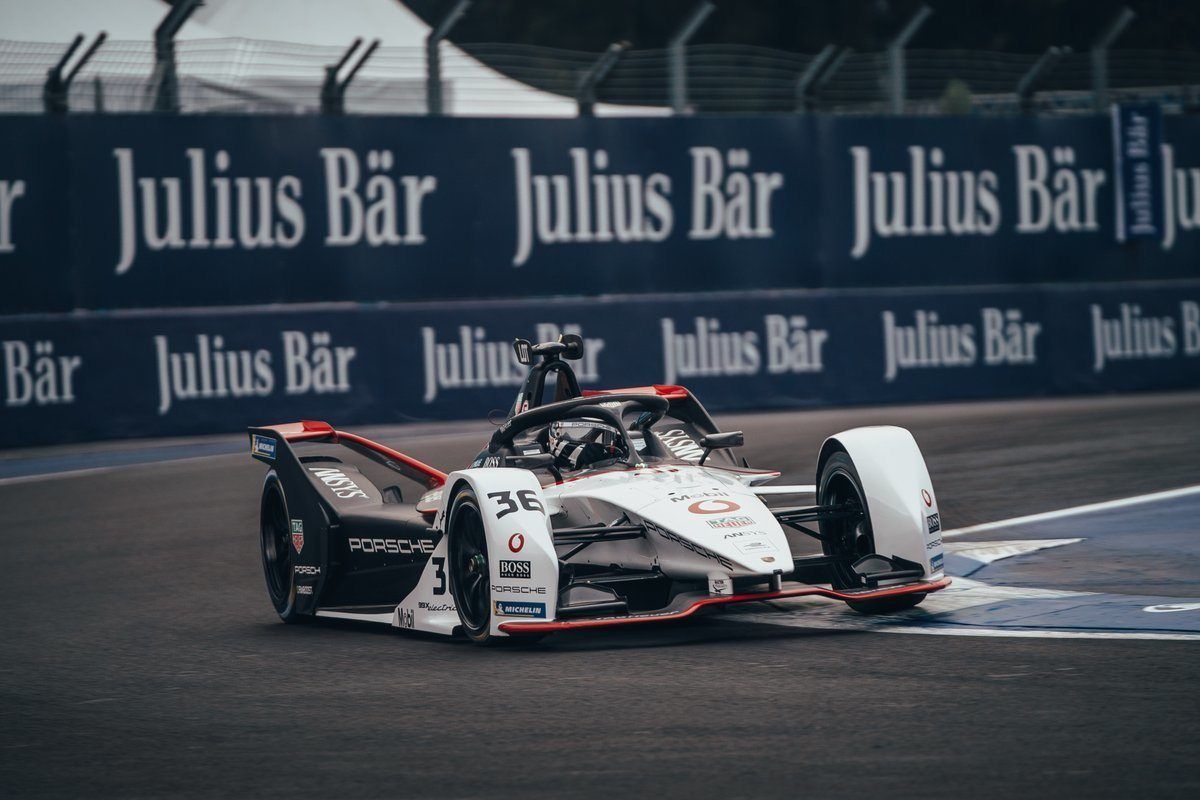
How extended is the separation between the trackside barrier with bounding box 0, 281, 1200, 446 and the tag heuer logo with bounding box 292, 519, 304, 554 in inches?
299

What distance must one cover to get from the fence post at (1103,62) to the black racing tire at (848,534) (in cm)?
1304

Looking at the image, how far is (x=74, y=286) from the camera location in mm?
15773

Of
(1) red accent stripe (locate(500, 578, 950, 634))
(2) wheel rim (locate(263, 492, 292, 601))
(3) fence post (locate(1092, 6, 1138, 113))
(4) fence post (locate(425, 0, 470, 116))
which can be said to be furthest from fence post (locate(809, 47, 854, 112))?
(1) red accent stripe (locate(500, 578, 950, 634))

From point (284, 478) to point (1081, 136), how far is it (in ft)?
42.4

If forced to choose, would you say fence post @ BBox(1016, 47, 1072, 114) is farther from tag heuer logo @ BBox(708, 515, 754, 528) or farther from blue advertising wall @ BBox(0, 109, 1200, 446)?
tag heuer logo @ BBox(708, 515, 754, 528)

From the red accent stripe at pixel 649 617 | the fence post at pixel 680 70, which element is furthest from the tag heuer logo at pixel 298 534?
the fence post at pixel 680 70

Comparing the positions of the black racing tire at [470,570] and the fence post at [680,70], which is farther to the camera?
the fence post at [680,70]

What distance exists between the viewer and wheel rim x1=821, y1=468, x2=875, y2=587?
7551mm

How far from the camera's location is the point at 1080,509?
10.5 m

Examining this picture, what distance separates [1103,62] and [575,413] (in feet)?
44.2

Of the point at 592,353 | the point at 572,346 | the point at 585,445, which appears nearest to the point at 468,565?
the point at 585,445

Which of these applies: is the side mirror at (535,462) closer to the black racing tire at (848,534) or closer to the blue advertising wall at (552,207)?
the black racing tire at (848,534)

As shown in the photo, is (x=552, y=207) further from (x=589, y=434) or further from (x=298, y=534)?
(x=589, y=434)

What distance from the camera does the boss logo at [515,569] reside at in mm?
6887
